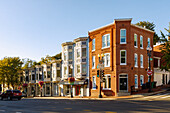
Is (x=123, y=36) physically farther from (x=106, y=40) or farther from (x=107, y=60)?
(x=107, y=60)

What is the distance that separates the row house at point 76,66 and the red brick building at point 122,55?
4.10 m

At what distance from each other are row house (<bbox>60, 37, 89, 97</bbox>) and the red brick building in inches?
161

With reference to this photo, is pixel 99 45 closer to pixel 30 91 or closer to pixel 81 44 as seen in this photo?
pixel 81 44

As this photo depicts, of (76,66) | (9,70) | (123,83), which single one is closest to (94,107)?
(123,83)

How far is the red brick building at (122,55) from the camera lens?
37125 mm

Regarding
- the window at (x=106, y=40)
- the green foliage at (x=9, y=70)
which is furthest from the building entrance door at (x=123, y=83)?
the green foliage at (x=9, y=70)

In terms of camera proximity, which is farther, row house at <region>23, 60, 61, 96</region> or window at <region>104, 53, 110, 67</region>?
row house at <region>23, 60, 61, 96</region>

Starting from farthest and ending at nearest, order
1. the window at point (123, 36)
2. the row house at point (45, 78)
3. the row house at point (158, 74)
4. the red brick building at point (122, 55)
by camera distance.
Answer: the row house at point (45, 78)
the row house at point (158, 74)
the window at point (123, 36)
the red brick building at point (122, 55)

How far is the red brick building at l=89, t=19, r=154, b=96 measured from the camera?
122ft

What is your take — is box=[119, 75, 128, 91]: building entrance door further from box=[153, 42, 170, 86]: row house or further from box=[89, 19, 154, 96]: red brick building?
box=[153, 42, 170, 86]: row house

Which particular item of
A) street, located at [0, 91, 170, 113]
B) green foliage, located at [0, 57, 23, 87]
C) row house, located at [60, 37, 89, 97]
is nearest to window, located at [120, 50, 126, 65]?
row house, located at [60, 37, 89, 97]

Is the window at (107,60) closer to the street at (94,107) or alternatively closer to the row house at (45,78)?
the row house at (45,78)

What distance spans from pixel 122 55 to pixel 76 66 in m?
12.8

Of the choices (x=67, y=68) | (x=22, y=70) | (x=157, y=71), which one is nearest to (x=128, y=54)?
(x=157, y=71)
